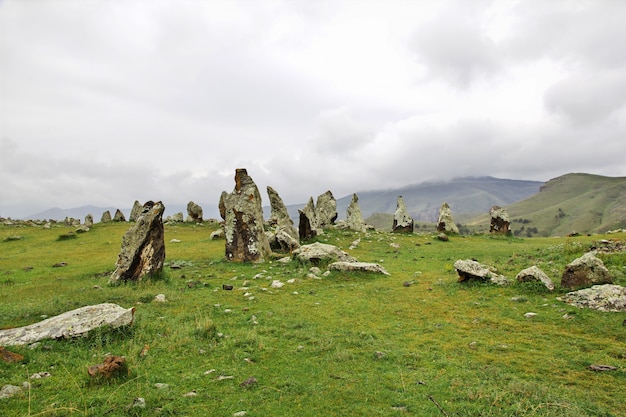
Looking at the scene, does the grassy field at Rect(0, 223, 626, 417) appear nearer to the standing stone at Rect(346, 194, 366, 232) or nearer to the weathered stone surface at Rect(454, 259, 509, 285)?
the weathered stone surface at Rect(454, 259, 509, 285)

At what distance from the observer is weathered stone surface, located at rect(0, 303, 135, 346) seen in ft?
30.7

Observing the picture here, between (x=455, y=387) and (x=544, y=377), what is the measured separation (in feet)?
6.52

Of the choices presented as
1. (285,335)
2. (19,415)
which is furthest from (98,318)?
(285,335)

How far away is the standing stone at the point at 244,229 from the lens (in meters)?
24.2

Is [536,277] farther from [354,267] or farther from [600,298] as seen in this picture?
[354,267]

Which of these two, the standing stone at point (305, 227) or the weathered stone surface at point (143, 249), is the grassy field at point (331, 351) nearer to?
the weathered stone surface at point (143, 249)

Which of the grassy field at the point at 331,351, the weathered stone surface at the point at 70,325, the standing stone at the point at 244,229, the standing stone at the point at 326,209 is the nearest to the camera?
the grassy field at the point at 331,351

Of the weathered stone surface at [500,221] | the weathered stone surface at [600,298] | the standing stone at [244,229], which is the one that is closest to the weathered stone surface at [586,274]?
the weathered stone surface at [600,298]

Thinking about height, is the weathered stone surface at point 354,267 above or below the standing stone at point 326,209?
below

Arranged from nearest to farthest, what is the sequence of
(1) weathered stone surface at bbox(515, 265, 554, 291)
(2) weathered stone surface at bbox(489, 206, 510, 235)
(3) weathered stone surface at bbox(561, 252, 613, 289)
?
1. (3) weathered stone surface at bbox(561, 252, 613, 289)
2. (1) weathered stone surface at bbox(515, 265, 554, 291)
3. (2) weathered stone surface at bbox(489, 206, 510, 235)

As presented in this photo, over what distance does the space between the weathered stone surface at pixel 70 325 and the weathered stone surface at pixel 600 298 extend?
46.4ft

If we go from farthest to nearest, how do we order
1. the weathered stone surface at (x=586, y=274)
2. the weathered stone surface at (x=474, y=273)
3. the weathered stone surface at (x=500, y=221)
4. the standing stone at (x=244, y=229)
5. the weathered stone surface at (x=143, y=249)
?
the weathered stone surface at (x=500, y=221) < the standing stone at (x=244, y=229) < the weathered stone surface at (x=143, y=249) < the weathered stone surface at (x=474, y=273) < the weathered stone surface at (x=586, y=274)

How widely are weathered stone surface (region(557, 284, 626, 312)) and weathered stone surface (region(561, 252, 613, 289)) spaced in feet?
2.16

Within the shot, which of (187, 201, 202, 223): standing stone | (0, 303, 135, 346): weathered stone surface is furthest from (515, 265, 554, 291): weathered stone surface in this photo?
(187, 201, 202, 223): standing stone
